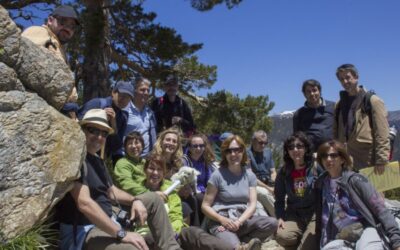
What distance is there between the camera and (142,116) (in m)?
5.73

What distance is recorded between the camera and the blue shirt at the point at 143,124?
5.52 metres

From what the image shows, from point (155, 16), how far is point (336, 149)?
6826 millimetres

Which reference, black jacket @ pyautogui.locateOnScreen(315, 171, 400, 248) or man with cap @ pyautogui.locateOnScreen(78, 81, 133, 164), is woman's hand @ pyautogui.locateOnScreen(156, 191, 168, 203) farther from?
black jacket @ pyautogui.locateOnScreen(315, 171, 400, 248)

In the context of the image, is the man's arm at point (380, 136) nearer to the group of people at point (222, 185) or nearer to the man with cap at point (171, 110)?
the group of people at point (222, 185)

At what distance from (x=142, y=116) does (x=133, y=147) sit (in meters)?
0.99

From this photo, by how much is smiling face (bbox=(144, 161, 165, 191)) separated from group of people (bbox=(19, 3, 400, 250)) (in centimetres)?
1

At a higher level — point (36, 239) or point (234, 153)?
point (234, 153)

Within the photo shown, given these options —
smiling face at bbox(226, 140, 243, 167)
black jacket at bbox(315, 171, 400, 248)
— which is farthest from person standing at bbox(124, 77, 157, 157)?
black jacket at bbox(315, 171, 400, 248)

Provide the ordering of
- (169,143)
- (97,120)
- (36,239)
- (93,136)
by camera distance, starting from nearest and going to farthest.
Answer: (36,239)
(97,120)
(93,136)
(169,143)

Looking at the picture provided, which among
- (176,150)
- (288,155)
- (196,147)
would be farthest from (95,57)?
(288,155)

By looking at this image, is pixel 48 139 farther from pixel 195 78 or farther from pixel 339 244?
pixel 195 78

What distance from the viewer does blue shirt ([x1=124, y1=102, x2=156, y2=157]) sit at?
5.52 metres

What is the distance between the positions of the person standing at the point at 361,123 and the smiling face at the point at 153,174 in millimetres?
2281

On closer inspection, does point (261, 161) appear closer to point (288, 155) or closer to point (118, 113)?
point (288, 155)
